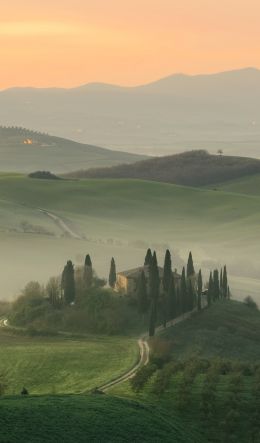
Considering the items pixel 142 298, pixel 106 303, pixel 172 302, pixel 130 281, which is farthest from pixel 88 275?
pixel 172 302

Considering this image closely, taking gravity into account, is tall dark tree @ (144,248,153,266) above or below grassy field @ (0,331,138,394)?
above

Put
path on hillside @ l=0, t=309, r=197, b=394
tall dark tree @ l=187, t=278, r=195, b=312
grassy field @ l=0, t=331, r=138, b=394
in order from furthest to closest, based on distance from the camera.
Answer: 1. tall dark tree @ l=187, t=278, r=195, b=312
2. grassy field @ l=0, t=331, r=138, b=394
3. path on hillside @ l=0, t=309, r=197, b=394

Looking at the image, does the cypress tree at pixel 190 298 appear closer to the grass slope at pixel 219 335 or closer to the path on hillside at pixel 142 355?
the path on hillside at pixel 142 355

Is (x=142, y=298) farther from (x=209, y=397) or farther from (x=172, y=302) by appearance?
(x=209, y=397)

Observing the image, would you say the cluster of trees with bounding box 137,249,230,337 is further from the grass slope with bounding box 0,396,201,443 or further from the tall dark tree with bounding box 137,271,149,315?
the grass slope with bounding box 0,396,201,443

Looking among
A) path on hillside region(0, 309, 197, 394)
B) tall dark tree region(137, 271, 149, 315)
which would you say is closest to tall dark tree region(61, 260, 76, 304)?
path on hillside region(0, 309, 197, 394)

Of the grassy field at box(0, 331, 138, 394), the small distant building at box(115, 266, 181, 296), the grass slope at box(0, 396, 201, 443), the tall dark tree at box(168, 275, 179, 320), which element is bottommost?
the grass slope at box(0, 396, 201, 443)

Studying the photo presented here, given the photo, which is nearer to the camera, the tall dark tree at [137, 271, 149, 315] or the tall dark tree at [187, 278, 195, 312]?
the tall dark tree at [137, 271, 149, 315]
